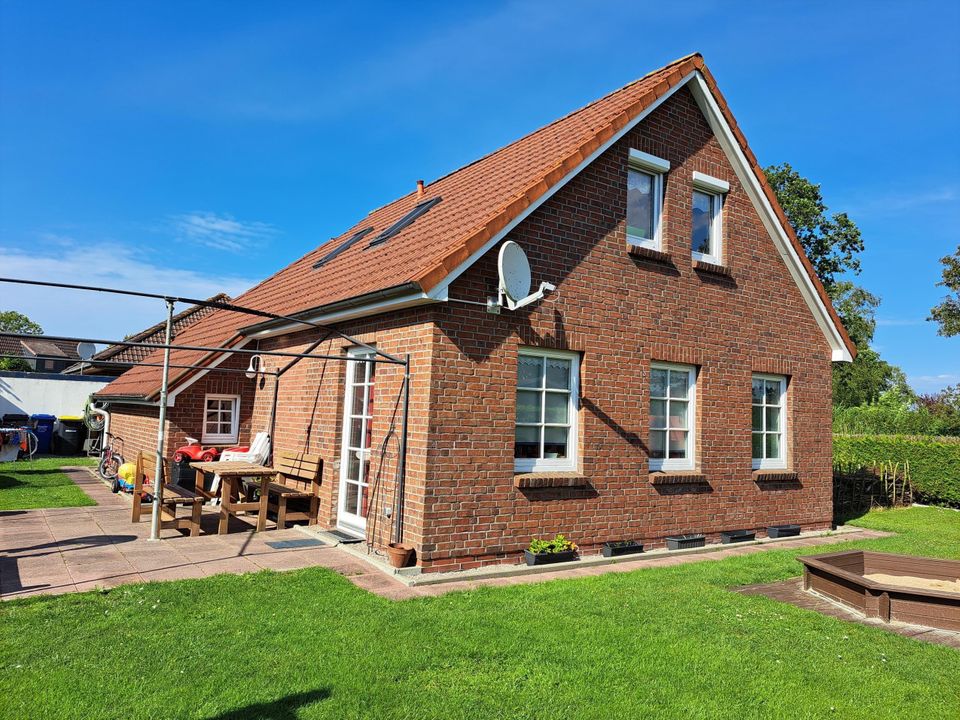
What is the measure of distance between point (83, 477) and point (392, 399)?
38.1 feet

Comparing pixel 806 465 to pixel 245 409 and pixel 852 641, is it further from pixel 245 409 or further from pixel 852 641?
pixel 245 409

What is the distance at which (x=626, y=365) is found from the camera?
9227mm

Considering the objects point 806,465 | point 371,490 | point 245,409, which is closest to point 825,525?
point 806,465

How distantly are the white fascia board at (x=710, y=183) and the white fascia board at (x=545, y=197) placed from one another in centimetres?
128

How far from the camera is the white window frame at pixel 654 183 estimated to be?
9.71m

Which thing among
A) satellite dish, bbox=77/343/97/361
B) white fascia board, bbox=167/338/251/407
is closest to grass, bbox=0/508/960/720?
white fascia board, bbox=167/338/251/407

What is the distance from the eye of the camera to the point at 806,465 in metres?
11.6

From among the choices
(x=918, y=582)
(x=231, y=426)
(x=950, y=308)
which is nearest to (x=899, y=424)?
(x=950, y=308)

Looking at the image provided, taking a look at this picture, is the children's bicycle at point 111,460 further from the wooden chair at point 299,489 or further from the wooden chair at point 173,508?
the wooden chair at point 299,489

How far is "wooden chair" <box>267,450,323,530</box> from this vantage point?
963cm

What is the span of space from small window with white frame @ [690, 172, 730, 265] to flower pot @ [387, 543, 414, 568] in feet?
21.0

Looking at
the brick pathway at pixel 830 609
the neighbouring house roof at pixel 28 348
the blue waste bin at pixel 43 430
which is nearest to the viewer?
the brick pathway at pixel 830 609

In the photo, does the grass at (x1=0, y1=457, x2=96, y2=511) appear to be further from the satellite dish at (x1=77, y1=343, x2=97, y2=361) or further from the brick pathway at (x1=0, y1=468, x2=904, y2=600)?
the satellite dish at (x1=77, y1=343, x2=97, y2=361)

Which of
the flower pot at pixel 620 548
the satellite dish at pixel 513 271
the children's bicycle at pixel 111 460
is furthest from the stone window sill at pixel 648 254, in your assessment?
the children's bicycle at pixel 111 460
